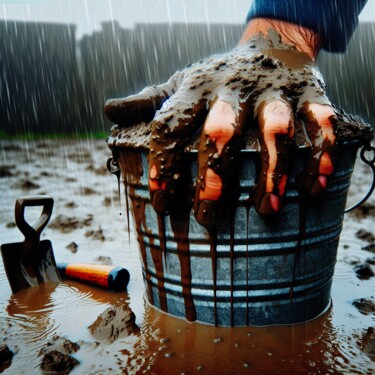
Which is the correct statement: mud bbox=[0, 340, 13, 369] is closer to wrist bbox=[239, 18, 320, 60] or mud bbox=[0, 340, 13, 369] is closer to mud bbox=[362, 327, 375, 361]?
mud bbox=[362, 327, 375, 361]

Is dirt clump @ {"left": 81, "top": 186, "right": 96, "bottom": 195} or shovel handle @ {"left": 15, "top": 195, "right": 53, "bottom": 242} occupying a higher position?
shovel handle @ {"left": 15, "top": 195, "right": 53, "bottom": 242}

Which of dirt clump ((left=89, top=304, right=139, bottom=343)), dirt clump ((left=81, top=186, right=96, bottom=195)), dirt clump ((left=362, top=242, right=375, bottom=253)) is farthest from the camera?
dirt clump ((left=81, top=186, right=96, bottom=195))

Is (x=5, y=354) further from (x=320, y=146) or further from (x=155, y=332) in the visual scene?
(x=320, y=146)

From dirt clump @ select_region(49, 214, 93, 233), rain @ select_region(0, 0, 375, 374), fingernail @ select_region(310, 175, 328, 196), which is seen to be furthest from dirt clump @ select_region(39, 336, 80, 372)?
dirt clump @ select_region(49, 214, 93, 233)

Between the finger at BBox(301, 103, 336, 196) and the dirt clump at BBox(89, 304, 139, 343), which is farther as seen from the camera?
the dirt clump at BBox(89, 304, 139, 343)

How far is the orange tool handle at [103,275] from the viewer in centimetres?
232

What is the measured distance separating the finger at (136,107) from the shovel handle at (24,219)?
27.1 inches

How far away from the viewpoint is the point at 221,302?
190 cm

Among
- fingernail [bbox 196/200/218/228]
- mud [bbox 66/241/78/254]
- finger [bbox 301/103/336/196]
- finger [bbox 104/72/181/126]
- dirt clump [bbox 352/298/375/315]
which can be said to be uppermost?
finger [bbox 104/72/181/126]

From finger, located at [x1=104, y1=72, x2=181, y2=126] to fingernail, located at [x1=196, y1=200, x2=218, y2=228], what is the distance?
534 mm

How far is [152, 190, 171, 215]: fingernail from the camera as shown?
5.60 feet

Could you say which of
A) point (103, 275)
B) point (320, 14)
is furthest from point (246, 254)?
point (320, 14)

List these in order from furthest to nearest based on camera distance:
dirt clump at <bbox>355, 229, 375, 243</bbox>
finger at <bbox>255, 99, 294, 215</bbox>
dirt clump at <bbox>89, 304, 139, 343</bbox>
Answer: dirt clump at <bbox>355, 229, 375, 243</bbox> < dirt clump at <bbox>89, 304, 139, 343</bbox> < finger at <bbox>255, 99, 294, 215</bbox>

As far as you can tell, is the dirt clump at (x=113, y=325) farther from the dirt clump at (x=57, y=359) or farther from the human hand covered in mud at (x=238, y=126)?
the human hand covered in mud at (x=238, y=126)
